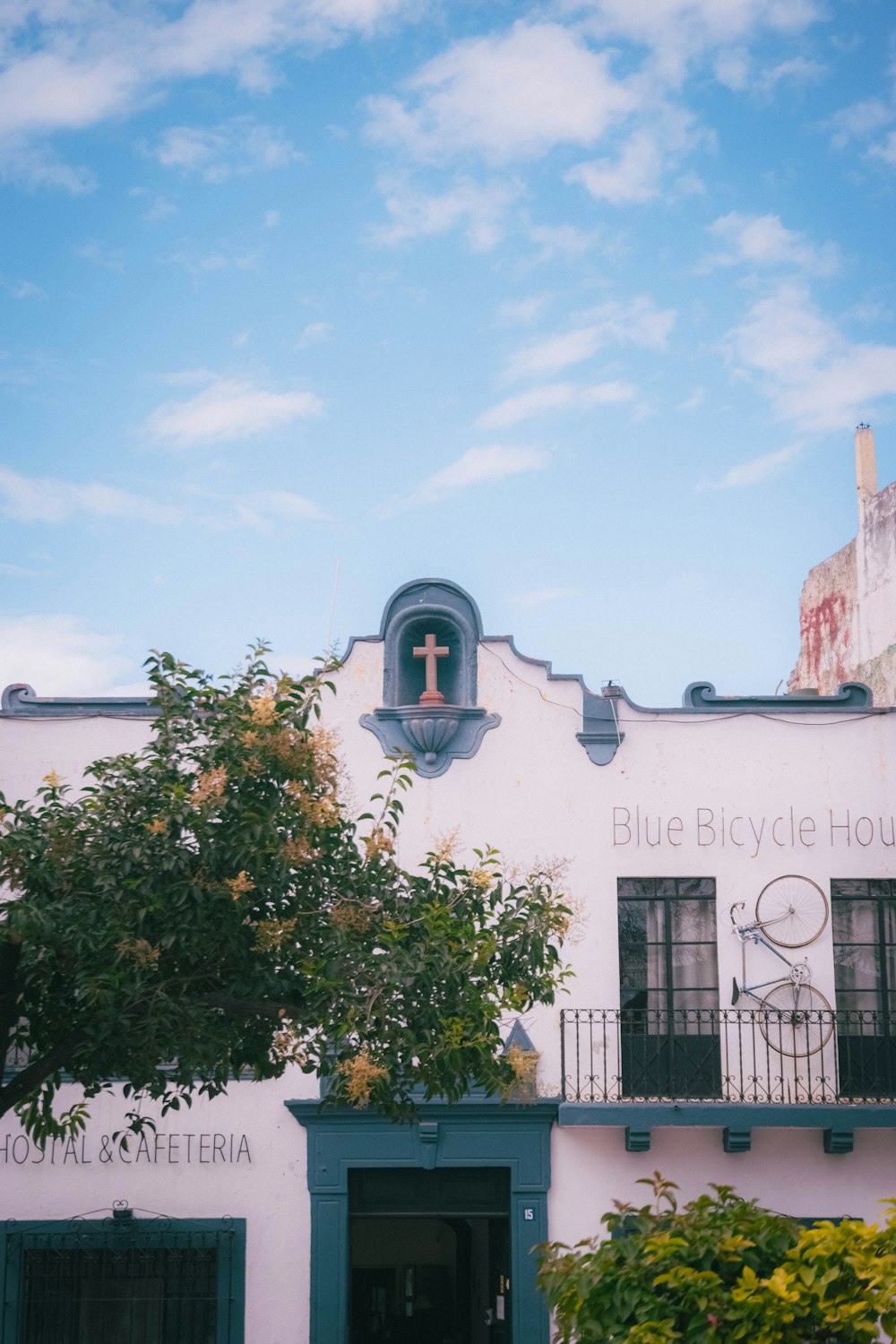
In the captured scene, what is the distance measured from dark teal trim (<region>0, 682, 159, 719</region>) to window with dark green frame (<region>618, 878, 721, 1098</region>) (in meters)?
5.24

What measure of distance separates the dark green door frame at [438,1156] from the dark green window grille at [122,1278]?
0.86m

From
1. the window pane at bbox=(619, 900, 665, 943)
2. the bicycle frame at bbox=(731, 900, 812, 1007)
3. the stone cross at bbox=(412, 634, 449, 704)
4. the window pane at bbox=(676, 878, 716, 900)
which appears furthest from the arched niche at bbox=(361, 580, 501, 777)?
the bicycle frame at bbox=(731, 900, 812, 1007)

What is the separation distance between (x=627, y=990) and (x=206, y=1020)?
6652mm

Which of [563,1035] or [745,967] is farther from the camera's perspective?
[745,967]

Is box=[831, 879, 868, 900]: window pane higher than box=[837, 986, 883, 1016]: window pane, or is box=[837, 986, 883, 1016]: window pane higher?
box=[831, 879, 868, 900]: window pane

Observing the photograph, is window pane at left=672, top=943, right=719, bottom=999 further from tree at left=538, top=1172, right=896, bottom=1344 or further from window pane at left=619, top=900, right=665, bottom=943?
tree at left=538, top=1172, right=896, bottom=1344

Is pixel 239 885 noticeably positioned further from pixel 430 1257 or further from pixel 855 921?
pixel 430 1257

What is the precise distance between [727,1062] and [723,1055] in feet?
0.24

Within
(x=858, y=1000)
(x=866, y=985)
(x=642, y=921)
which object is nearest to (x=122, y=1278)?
(x=642, y=921)

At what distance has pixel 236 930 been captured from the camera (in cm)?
876

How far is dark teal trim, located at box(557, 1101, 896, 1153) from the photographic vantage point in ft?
45.3

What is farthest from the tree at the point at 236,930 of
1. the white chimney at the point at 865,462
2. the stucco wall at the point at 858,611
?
the white chimney at the point at 865,462

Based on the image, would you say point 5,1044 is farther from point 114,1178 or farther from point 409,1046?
point 114,1178

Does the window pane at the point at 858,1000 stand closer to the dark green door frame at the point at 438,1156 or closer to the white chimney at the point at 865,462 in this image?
the dark green door frame at the point at 438,1156
